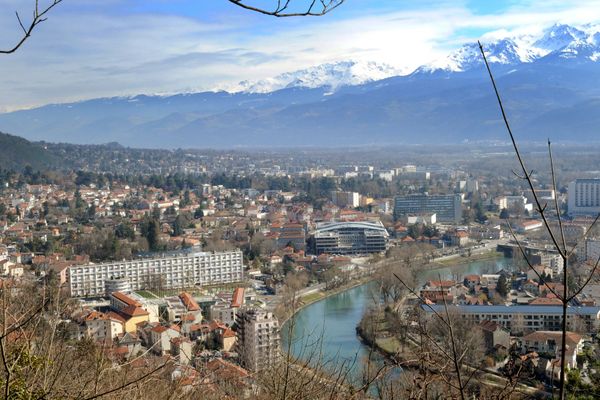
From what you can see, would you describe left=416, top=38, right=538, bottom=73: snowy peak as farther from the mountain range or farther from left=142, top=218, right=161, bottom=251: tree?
left=142, top=218, right=161, bottom=251: tree

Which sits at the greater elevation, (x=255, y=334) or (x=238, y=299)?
(x=255, y=334)

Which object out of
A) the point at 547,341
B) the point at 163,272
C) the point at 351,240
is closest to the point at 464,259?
the point at 351,240

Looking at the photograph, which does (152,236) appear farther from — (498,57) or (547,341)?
(498,57)

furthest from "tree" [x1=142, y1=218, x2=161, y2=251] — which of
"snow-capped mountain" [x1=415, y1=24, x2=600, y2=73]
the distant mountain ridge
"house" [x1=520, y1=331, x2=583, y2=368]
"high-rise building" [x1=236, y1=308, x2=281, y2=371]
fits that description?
"snow-capped mountain" [x1=415, y1=24, x2=600, y2=73]

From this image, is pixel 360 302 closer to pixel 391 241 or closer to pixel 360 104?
pixel 391 241

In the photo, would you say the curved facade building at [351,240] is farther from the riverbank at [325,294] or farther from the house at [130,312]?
the house at [130,312]

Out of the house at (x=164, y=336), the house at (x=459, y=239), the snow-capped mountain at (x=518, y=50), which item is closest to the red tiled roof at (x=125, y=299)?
the house at (x=164, y=336)
